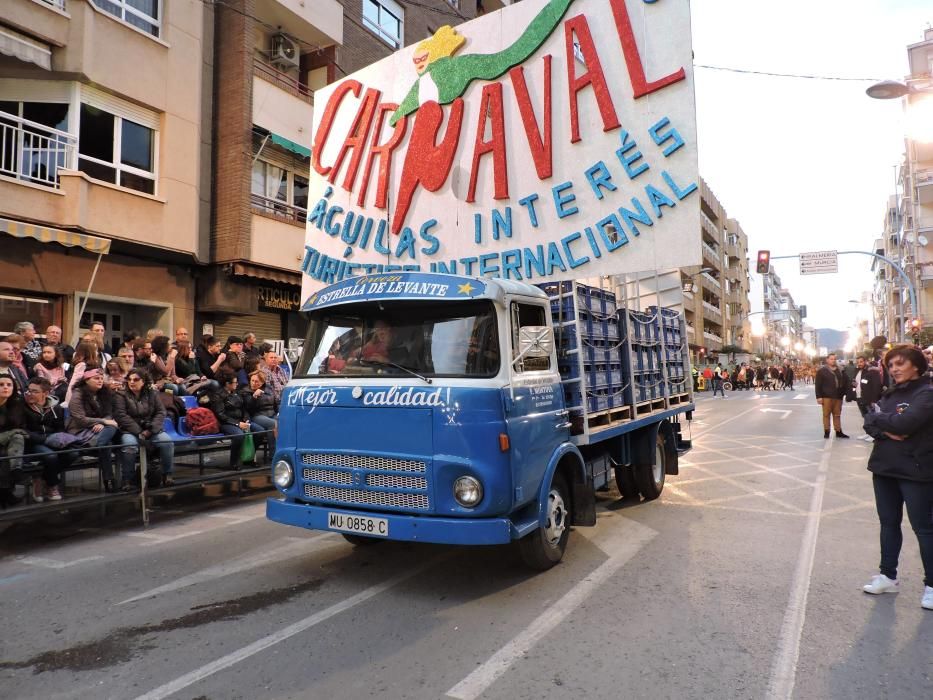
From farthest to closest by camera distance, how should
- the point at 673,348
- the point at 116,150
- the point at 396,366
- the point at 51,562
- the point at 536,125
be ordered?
1. the point at 116,150
2. the point at 536,125
3. the point at 673,348
4. the point at 51,562
5. the point at 396,366

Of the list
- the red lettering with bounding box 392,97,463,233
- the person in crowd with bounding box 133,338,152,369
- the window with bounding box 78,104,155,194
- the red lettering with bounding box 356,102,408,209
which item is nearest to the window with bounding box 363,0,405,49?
the window with bounding box 78,104,155,194

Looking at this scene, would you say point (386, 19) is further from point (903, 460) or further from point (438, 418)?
point (903, 460)

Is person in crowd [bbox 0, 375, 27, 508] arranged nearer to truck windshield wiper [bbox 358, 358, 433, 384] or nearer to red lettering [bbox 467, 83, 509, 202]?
truck windshield wiper [bbox 358, 358, 433, 384]

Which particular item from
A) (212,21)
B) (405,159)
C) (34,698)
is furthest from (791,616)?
(212,21)

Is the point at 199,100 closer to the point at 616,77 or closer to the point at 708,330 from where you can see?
the point at 616,77

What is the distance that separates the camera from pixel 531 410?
15.4 ft

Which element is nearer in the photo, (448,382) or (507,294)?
(448,382)

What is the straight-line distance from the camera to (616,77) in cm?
871

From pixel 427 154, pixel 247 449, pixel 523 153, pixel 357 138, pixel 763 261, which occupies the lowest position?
pixel 247 449

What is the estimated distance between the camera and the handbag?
8.12 meters

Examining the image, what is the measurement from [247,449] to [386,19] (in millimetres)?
18115

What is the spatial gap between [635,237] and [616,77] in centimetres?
231

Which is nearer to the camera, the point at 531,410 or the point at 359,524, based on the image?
the point at 359,524

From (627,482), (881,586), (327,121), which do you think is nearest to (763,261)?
(327,121)
